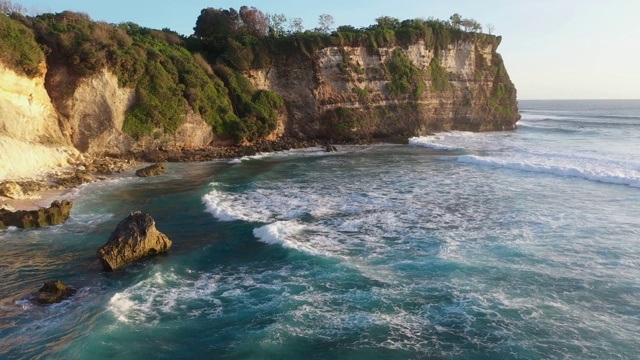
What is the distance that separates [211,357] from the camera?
808 centimetres

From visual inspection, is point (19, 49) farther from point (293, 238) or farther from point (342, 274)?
point (342, 274)

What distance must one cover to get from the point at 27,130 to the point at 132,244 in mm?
15479

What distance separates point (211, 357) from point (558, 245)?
10.3 meters

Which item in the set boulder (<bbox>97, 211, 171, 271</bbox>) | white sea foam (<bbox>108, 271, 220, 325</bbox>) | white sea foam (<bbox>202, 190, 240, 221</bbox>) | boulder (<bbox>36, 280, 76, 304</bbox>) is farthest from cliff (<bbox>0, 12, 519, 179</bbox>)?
white sea foam (<bbox>108, 271, 220, 325</bbox>)

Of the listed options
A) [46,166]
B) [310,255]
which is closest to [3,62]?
[46,166]

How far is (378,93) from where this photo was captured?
142 ft

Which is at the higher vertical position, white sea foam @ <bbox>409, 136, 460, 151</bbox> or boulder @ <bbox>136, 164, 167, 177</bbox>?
boulder @ <bbox>136, 164, 167, 177</bbox>

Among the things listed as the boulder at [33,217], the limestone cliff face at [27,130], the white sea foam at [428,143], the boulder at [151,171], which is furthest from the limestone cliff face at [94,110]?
the white sea foam at [428,143]

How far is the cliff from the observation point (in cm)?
2494

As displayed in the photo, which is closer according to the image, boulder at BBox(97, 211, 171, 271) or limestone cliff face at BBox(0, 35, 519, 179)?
boulder at BBox(97, 211, 171, 271)

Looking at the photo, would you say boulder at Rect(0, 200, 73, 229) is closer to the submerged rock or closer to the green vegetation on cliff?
the submerged rock

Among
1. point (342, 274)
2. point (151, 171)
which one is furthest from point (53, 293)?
point (151, 171)

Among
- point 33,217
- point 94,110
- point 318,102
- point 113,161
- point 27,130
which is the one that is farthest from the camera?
point 318,102

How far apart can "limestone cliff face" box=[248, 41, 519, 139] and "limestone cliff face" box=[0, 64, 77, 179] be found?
57.0ft
